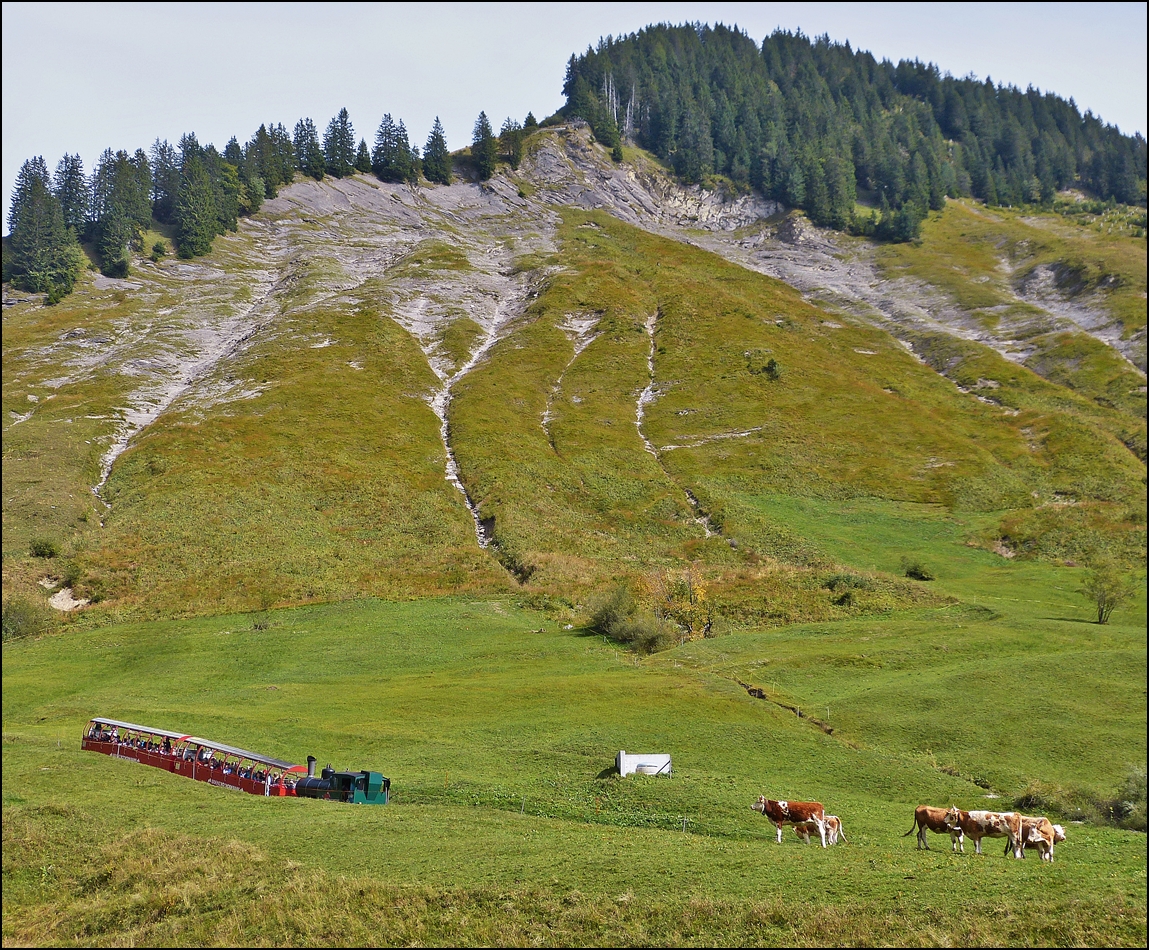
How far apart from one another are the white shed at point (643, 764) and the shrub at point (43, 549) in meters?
71.6

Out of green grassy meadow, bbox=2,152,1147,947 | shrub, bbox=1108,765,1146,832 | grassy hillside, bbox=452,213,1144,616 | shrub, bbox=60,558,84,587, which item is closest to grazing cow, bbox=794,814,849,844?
green grassy meadow, bbox=2,152,1147,947

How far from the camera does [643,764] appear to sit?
120ft

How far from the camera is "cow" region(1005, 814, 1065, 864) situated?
24.4 meters

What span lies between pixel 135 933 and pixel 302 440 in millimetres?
103428

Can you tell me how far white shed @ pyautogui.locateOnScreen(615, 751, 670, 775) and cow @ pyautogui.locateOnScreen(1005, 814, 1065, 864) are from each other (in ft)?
50.5

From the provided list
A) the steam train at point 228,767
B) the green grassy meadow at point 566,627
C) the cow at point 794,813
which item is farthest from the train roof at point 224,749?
the cow at point 794,813

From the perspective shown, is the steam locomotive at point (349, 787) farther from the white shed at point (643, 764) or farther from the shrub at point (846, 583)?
the shrub at point (846, 583)

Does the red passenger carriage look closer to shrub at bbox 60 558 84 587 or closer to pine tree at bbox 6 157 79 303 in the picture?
shrub at bbox 60 558 84 587

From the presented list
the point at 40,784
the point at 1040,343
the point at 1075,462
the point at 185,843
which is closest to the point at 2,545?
the point at 40,784

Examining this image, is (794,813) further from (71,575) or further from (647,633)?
(71,575)

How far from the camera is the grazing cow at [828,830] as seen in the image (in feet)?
89.4

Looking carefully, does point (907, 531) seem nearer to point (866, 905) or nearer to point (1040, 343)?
point (866, 905)

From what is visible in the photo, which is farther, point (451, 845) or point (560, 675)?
point (560, 675)

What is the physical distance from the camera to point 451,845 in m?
27.0
